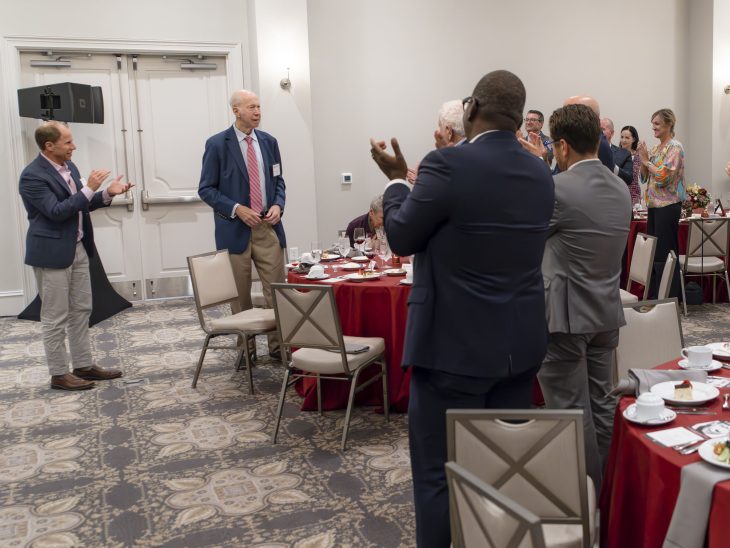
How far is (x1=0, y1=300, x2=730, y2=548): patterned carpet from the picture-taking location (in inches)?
120

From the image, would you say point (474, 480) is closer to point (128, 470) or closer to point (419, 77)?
point (128, 470)

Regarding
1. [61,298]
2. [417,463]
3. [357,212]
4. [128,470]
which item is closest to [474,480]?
[417,463]

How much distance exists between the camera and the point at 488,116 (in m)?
2.11

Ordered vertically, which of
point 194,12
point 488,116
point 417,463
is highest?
point 194,12

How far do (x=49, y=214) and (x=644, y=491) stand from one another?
396 centimetres

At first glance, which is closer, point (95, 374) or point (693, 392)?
point (693, 392)

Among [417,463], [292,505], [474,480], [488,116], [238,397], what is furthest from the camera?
[238,397]

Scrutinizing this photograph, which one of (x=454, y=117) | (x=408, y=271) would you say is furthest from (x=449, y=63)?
(x=454, y=117)

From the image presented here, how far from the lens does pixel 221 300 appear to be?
5.07m

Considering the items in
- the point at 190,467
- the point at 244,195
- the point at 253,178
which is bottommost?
the point at 190,467

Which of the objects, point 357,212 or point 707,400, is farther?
point 357,212

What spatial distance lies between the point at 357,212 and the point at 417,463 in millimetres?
6522

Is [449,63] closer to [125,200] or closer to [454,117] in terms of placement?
[125,200]

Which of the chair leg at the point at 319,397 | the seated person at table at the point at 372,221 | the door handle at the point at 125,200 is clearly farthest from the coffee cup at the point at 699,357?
the door handle at the point at 125,200
